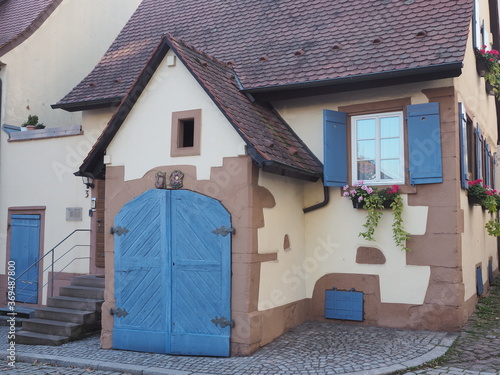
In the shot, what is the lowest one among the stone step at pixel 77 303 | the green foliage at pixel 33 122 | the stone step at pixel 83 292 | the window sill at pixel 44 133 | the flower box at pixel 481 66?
the stone step at pixel 77 303

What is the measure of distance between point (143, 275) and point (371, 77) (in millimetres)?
4511

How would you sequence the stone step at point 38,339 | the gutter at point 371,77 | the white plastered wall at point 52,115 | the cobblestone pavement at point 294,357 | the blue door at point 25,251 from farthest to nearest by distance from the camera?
the blue door at point 25,251, the white plastered wall at point 52,115, the stone step at point 38,339, the gutter at point 371,77, the cobblestone pavement at point 294,357

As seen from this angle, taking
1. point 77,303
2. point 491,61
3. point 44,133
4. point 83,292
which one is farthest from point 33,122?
point 491,61

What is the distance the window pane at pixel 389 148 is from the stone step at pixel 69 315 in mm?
5413

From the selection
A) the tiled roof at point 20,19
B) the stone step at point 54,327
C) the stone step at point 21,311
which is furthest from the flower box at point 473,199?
the tiled roof at point 20,19

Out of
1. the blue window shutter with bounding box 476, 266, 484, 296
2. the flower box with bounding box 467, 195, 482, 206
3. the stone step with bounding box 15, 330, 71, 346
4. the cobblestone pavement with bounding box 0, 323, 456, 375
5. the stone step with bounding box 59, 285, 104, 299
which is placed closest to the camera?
the cobblestone pavement with bounding box 0, 323, 456, 375

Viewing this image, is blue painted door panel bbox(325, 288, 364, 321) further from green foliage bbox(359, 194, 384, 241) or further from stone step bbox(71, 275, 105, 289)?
stone step bbox(71, 275, 105, 289)

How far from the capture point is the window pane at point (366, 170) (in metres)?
8.79

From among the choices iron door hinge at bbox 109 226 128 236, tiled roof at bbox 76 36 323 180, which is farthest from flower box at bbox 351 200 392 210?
iron door hinge at bbox 109 226 128 236

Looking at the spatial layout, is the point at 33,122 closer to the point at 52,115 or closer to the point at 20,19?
the point at 52,115

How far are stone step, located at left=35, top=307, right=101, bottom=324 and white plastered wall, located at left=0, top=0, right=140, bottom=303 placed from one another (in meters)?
2.08

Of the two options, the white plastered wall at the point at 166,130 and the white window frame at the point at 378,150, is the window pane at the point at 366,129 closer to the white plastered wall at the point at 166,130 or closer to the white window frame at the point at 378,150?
the white window frame at the point at 378,150

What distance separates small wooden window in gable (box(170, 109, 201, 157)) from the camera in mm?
7855

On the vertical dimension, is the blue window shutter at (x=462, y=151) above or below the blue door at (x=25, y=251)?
above
